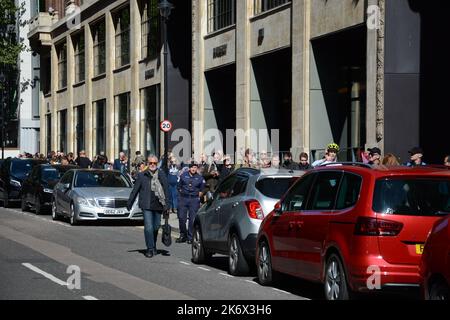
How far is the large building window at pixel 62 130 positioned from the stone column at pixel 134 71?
46.6 feet

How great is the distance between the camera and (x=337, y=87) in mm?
29484

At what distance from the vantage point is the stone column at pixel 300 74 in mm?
28906

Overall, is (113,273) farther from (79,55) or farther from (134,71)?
(79,55)

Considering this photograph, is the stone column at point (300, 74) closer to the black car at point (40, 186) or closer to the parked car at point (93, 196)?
the parked car at point (93, 196)

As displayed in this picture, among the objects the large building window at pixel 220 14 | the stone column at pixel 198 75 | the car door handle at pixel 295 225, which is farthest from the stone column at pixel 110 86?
the car door handle at pixel 295 225

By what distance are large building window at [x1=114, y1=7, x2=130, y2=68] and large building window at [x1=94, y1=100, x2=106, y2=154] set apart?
3.30m

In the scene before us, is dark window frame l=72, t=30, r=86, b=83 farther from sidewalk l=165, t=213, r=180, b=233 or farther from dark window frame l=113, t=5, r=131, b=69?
sidewalk l=165, t=213, r=180, b=233

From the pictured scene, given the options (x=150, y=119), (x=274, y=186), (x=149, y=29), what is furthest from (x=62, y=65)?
(x=274, y=186)

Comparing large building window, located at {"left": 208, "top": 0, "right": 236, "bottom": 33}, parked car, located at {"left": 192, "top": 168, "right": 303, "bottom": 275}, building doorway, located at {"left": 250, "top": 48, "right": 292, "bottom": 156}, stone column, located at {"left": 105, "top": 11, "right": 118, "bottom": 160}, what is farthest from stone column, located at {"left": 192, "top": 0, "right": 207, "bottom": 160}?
parked car, located at {"left": 192, "top": 168, "right": 303, "bottom": 275}

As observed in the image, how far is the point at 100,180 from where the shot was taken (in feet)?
91.8

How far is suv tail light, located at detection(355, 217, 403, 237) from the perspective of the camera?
1088cm

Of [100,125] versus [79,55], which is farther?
[79,55]

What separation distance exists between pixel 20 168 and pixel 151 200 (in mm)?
19311
